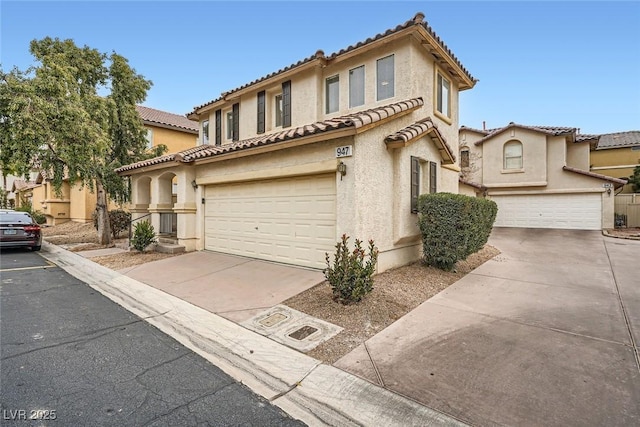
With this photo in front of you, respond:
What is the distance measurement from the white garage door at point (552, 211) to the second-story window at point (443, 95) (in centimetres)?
1122

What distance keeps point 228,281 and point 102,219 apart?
33.1 feet

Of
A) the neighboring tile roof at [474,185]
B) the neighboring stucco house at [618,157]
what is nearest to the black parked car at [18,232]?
the neighboring tile roof at [474,185]

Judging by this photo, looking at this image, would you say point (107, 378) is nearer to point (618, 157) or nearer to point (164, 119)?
point (164, 119)

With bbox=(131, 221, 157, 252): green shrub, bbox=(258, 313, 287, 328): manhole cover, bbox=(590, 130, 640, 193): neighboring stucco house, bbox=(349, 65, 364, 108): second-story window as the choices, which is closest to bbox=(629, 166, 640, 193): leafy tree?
bbox=(590, 130, 640, 193): neighboring stucco house

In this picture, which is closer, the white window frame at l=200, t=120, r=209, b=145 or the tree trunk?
the tree trunk

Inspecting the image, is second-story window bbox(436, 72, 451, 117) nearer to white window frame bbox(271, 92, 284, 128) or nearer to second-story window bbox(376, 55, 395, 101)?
second-story window bbox(376, 55, 395, 101)

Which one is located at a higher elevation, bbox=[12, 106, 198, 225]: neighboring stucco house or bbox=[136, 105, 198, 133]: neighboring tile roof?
bbox=[136, 105, 198, 133]: neighboring tile roof

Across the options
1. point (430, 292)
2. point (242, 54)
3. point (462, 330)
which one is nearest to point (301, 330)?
point (462, 330)

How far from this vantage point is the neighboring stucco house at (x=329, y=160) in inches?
278

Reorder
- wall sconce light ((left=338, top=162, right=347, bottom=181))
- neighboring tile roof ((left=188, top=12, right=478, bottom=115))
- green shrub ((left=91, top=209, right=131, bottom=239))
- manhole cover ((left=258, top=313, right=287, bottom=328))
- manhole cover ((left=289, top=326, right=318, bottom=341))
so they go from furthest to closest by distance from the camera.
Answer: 1. green shrub ((left=91, top=209, right=131, bottom=239))
2. neighboring tile roof ((left=188, top=12, right=478, bottom=115))
3. wall sconce light ((left=338, top=162, right=347, bottom=181))
4. manhole cover ((left=258, top=313, right=287, bottom=328))
5. manhole cover ((left=289, top=326, right=318, bottom=341))

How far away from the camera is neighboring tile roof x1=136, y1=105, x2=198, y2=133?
70.5ft

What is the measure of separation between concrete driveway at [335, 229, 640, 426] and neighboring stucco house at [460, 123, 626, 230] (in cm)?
1218

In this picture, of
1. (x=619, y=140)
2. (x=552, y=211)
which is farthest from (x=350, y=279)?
(x=619, y=140)

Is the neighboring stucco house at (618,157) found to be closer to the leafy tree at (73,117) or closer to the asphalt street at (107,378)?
the asphalt street at (107,378)
